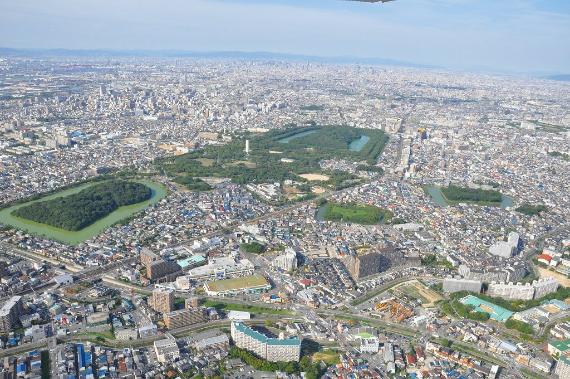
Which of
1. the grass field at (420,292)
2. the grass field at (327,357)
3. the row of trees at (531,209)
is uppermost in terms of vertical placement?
the row of trees at (531,209)

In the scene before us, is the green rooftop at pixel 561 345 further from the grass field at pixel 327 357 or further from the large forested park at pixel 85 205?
the large forested park at pixel 85 205

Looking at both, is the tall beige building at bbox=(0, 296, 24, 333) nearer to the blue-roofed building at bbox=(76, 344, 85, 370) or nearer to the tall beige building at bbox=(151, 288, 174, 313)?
the blue-roofed building at bbox=(76, 344, 85, 370)

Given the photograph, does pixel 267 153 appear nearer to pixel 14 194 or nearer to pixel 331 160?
pixel 331 160

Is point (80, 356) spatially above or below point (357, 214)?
below

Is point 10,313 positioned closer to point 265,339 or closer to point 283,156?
point 265,339

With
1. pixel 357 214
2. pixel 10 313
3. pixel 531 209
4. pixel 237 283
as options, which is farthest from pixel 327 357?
pixel 531 209

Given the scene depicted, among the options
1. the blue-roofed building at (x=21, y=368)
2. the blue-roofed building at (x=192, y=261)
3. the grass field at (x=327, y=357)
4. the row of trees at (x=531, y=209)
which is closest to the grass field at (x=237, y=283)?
the blue-roofed building at (x=192, y=261)
